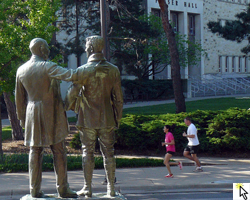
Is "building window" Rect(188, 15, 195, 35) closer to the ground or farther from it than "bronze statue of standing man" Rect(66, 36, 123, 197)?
farther from it

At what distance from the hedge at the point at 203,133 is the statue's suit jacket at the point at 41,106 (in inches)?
327

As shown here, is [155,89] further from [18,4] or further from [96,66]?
[96,66]

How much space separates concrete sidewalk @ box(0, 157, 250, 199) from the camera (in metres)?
9.29

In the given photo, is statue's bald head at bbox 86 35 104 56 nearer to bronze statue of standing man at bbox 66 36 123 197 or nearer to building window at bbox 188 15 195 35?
bronze statue of standing man at bbox 66 36 123 197

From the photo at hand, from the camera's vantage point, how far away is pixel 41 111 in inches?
236

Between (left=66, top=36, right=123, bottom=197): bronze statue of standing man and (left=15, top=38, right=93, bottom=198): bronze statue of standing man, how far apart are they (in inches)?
10.5

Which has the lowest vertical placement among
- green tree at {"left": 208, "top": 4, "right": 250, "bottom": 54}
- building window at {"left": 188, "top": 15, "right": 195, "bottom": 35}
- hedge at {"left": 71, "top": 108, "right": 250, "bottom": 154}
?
hedge at {"left": 71, "top": 108, "right": 250, "bottom": 154}

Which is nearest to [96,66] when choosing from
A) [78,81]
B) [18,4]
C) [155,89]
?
[78,81]

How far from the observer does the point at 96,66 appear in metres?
6.05

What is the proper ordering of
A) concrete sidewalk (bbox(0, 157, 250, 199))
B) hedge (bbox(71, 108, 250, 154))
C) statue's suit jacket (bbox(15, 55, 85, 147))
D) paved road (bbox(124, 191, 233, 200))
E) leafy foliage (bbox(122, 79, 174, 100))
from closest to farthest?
1. statue's suit jacket (bbox(15, 55, 85, 147))
2. paved road (bbox(124, 191, 233, 200))
3. concrete sidewalk (bbox(0, 157, 250, 199))
4. hedge (bbox(71, 108, 250, 154))
5. leafy foliage (bbox(122, 79, 174, 100))

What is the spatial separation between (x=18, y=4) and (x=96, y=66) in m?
7.96

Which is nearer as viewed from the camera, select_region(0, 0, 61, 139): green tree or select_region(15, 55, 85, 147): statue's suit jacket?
select_region(15, 55, 85, 147): statue's suit jacket

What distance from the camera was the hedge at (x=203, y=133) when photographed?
44.7 feet

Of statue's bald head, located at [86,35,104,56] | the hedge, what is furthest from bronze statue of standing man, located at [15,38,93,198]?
the hedge
